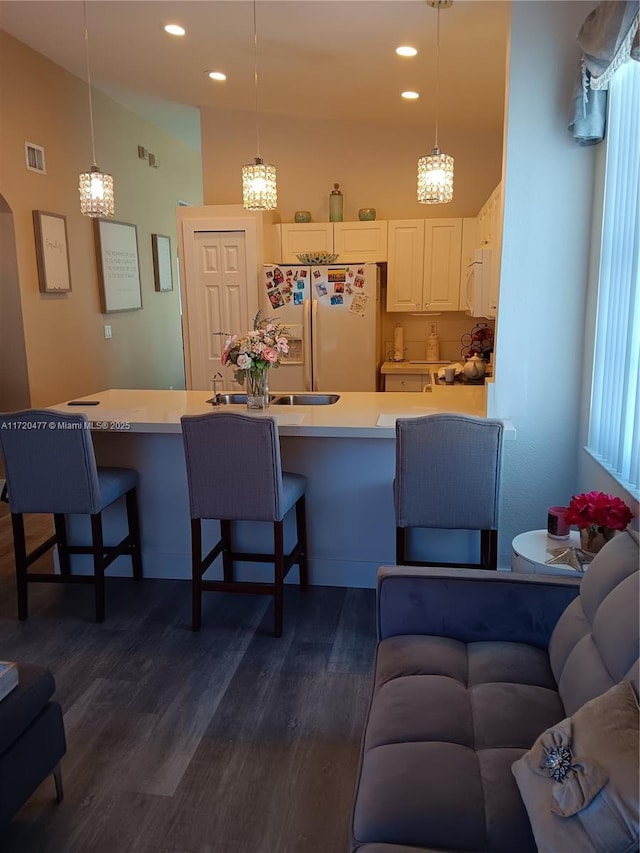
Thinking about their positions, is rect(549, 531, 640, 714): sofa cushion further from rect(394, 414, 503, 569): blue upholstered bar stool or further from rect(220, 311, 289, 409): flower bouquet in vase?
rect(220, 311, 289, 409): flower bouquet in vase

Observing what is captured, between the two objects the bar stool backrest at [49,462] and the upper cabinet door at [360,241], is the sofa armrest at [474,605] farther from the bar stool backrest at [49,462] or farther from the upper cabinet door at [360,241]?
the upper cabinet door at [360,241]

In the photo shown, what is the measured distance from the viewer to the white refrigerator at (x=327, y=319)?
17.2 feet

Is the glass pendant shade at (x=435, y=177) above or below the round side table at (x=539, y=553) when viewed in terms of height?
above

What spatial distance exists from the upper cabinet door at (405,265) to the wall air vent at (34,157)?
9.36 feet

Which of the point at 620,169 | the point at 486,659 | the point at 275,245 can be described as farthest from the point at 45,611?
the point at 275,245

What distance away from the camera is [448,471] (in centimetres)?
257

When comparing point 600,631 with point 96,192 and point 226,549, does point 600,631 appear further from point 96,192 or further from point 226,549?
point 96,192

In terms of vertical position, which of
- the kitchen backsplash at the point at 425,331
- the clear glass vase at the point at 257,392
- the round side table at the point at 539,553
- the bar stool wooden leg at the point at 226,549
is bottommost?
the bar stool wooden leg at the point at 226,549

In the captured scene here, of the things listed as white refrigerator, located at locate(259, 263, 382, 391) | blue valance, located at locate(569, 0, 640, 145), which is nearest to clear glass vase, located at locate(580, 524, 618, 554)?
blue valance, located at locate(569, 0, 640, 145)

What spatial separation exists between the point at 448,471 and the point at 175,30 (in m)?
3.15

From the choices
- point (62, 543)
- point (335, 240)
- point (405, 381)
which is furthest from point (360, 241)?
point (62, 543)

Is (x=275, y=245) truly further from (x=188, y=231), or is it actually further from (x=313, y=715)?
(x=313, y=715)

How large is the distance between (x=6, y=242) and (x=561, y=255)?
373 cm

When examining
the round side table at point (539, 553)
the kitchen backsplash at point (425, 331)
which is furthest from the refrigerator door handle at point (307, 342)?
the round side table at point (539, 553)
